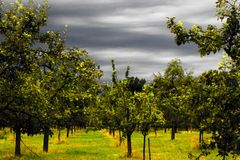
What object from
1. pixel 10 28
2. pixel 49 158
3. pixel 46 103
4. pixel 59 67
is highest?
pixel 10 28

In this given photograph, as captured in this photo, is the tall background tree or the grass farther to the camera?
the grass

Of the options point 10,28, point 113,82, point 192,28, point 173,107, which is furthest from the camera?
point 173,107

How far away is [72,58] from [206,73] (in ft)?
29.6

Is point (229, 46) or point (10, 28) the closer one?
point (229, 46)

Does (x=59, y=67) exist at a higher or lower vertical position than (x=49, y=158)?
higher

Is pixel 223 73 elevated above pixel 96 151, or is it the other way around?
pixel 223 73

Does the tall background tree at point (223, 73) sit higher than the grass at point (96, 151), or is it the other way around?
the tall background tree at point (223, 73)

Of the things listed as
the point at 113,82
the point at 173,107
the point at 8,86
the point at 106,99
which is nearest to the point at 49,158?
the point at 113,82

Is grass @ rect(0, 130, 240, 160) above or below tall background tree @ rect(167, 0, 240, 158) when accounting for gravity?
below

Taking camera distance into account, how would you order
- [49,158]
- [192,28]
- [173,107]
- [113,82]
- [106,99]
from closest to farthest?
[192,28] < [49,158] < [113,82] < [106,99] < [173,107]

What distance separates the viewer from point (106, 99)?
64.9m

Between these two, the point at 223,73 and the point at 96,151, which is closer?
the point at 223,73

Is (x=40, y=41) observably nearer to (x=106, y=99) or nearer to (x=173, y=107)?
(x=106, y=99)

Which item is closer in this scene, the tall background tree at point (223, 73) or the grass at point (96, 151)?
the tall background tree at point (223, 73)
